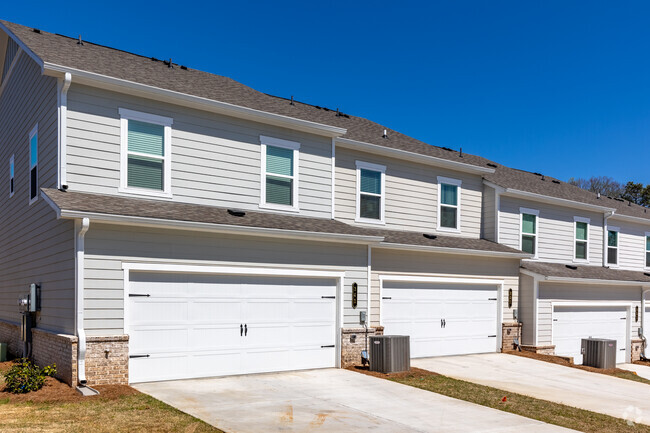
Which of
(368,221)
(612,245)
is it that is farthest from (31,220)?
(612,245)

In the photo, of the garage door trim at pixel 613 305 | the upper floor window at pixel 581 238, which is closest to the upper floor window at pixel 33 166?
the garage door trim at pixel 613 305

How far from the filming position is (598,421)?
10.9 meters

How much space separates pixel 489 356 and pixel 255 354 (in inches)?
328

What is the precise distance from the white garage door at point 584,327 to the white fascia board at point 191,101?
11.0 metres

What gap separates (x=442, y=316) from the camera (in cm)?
1802

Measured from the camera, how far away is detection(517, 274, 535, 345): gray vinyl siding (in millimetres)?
20109

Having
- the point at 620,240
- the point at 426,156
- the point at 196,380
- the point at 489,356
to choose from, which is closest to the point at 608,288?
the point at 620,240

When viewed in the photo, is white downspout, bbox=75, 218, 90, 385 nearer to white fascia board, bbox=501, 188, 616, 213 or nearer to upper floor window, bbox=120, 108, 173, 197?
upper floor window, bbox=120, 108, 173, 197

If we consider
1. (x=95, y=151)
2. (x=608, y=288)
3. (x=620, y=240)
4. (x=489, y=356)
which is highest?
(x=95, y=151)

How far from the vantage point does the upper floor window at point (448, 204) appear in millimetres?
19844

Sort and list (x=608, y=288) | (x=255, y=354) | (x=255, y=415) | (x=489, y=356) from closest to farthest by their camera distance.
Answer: (x=255, y=415), (x=255, y=354), (x=489, y=356), (x=608, y=288)

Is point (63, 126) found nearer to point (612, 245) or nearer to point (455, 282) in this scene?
point (455, 282)

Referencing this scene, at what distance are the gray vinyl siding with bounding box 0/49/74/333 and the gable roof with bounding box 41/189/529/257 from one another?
67 centimetres

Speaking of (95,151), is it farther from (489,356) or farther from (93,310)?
(489,356)
